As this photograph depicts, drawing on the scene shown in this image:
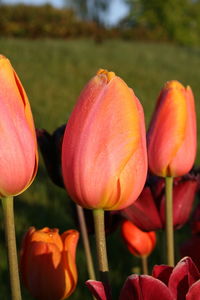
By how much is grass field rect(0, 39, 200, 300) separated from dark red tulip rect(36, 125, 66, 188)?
700 millimetres

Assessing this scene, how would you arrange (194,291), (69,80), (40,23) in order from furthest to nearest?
(40,23), (69,80), (194,291)

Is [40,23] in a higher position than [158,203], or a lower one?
higher

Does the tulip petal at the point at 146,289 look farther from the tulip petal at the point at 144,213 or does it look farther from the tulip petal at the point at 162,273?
the tulip petal at the point at 144,213

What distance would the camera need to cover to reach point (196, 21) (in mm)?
25516

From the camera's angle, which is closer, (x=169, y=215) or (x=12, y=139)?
(x=12, y=139)

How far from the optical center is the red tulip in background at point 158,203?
794 mm

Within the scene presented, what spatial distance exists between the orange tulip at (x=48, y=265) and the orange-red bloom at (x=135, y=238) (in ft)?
0.73

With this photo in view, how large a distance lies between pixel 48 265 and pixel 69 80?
7181 mm

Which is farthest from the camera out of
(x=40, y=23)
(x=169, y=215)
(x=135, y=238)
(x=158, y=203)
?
(x=40, y=23)

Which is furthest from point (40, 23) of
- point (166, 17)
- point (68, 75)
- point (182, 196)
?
point (182, 196)

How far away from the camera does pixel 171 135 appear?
0.72 metres

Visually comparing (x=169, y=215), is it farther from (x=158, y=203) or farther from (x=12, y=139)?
(x=12, y=139)

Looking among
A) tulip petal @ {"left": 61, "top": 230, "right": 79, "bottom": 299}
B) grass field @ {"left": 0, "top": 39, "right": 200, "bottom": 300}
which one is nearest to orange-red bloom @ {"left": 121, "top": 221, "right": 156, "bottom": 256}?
tulip petal @ {"left": 61, "top": 230, "right": 79, "bottom": 299}

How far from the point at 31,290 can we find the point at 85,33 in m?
13.8
